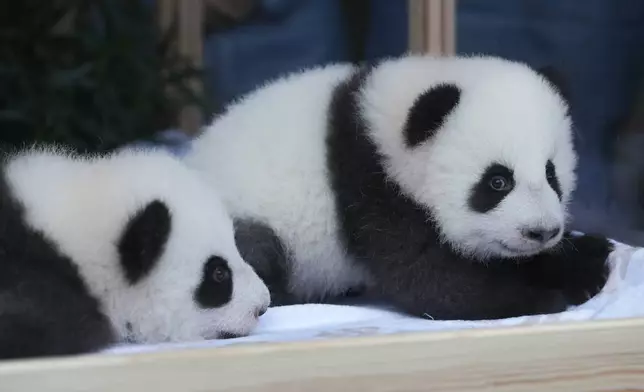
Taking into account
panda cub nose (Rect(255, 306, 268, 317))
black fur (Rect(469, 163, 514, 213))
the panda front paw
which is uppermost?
black fur (Rect(469, 163, 514, 213))

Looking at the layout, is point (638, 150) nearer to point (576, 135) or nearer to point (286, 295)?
point (576, 135)

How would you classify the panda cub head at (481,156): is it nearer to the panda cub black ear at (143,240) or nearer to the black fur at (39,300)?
the panda cub black ear at (143,240)

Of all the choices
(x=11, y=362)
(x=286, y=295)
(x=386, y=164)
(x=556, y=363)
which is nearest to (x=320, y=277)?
(x=286, y=295)

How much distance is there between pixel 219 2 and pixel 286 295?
1.05m

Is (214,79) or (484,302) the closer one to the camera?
(484,302)

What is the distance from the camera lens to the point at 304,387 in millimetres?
953

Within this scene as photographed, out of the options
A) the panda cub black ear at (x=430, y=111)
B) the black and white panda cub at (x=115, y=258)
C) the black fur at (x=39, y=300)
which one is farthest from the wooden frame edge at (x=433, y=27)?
the black fur at (x=39, y=300)

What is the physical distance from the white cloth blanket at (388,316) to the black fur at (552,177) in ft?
0.70

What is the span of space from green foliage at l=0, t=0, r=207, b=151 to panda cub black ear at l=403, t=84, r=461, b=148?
0.78 m

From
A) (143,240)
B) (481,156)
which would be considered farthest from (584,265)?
(143,240)

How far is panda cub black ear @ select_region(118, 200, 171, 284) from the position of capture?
3.91 feet

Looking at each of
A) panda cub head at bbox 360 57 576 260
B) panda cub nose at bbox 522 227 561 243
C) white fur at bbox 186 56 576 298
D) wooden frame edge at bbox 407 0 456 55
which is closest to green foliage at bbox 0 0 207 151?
white fur at bbox 186 56 576 298

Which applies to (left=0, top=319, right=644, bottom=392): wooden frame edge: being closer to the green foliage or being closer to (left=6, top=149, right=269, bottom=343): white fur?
(left=6, top=149, right=269, bottom=343): white fur

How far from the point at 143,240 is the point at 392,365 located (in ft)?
1.47
